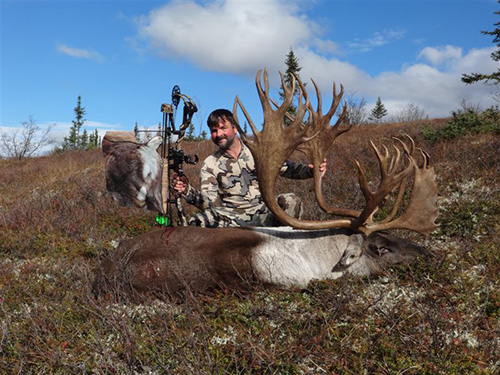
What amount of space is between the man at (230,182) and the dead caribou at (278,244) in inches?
29.6

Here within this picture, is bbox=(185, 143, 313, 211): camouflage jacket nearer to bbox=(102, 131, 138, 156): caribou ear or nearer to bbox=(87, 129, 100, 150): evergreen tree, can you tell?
bbox=(102, 131, 138, 156): caribou ear

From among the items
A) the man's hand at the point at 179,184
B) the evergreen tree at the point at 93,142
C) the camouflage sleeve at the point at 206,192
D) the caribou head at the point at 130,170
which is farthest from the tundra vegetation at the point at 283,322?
the evergreen tree at the point at 93,142

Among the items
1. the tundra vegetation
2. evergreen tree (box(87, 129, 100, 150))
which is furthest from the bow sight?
evergreen tree (box(87, 129, 100, 150))

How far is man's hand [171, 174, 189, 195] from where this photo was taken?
4.90 m

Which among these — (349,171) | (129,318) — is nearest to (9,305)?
(129,318)

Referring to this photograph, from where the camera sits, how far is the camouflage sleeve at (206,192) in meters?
5.13

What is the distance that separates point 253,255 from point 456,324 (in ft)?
5.79

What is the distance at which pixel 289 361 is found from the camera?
281cm

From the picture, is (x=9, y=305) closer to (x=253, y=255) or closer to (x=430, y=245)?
(x=253, y=255)

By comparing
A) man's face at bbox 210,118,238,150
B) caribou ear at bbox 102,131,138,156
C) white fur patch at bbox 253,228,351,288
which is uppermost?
A: man's face at bbox 210,118,238,150

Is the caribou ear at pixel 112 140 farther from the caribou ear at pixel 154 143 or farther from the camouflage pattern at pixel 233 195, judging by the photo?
the camouflage pattern at pixel 233 195

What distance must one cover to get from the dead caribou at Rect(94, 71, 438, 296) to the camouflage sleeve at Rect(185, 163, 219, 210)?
92cm

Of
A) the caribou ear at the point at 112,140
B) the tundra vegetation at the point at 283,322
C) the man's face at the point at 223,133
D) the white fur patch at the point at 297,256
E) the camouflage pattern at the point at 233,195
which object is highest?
the man's face at the point at 223,133

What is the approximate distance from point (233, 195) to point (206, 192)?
0.34 metres
